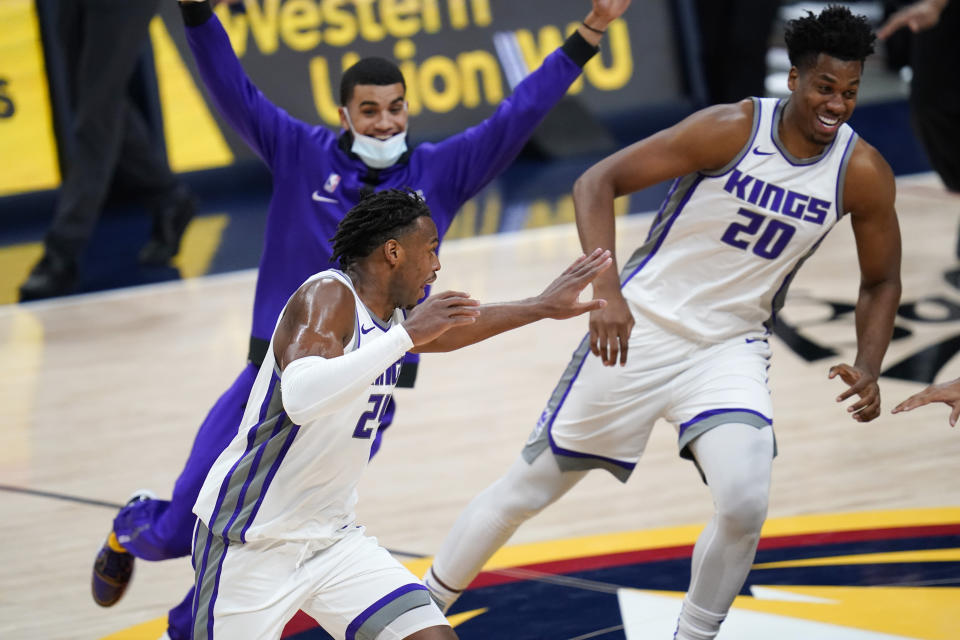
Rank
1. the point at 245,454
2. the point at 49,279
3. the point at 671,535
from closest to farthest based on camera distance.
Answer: the point at 245,454
the point at 671,535
the point at 49,279

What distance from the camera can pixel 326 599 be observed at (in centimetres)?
324

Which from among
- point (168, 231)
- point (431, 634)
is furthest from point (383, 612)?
point (168, 231)

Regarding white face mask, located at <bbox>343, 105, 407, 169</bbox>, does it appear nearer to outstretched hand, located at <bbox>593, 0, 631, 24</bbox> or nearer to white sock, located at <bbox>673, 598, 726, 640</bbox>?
outstretched hand, located at <bbox>593, 0, 631, 24</bbox>

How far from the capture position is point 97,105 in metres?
8.14

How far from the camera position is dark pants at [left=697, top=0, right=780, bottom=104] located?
1112 cm

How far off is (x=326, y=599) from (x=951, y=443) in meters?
3.26

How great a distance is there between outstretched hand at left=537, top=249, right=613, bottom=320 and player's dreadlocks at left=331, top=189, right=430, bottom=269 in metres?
0.36

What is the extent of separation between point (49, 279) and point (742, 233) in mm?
5655

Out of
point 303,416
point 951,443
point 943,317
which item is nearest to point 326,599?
point 303,416

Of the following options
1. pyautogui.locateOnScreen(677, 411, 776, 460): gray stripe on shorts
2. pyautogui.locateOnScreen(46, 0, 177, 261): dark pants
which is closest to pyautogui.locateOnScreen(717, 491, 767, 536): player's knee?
pyautogui.locateOnScreen(677, 411, 776, 460): gray stripe on shorts

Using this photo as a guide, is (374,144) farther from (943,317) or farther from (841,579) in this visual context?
(943,317)

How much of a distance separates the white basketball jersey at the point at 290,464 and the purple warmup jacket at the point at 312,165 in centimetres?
81

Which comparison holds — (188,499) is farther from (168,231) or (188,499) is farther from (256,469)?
(168,231)

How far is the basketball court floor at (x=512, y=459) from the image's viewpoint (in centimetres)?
434
